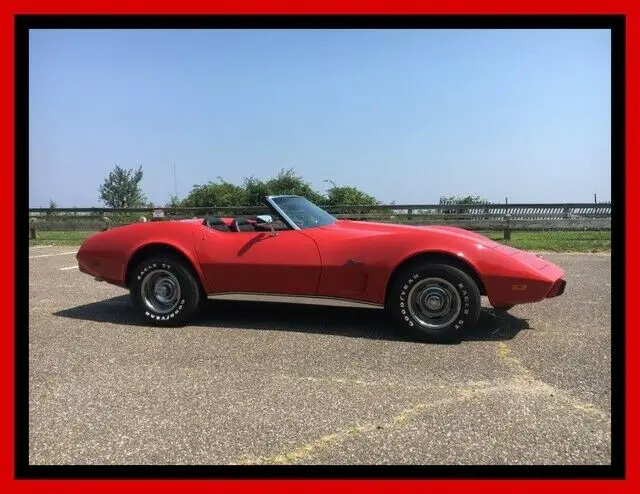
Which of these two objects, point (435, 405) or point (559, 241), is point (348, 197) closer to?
point (559, 241)

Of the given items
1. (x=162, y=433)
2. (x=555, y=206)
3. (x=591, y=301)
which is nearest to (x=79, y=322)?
(x=162, y=433)

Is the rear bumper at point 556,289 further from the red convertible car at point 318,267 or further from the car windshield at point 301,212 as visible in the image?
the car windshield at point 301,212

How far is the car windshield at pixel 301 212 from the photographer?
4.58 metres

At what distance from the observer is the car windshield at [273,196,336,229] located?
15.0ft

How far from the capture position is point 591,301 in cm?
549

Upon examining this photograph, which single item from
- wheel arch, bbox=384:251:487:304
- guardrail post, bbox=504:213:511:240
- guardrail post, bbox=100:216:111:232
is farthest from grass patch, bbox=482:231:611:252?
guardrail post, bbox=100:216:111:232

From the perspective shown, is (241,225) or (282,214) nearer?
(282,214)

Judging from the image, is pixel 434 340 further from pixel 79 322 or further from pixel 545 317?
pixel 79 322

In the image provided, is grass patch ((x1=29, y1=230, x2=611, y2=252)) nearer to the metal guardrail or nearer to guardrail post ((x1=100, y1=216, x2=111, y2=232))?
the metal guardrail

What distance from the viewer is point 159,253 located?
471 cm

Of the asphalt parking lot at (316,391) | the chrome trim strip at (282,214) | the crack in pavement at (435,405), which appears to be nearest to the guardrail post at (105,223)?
the asphalt parking lot at (316,391)

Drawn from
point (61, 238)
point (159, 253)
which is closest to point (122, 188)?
point (61, 238)

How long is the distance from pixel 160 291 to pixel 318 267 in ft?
5.34
